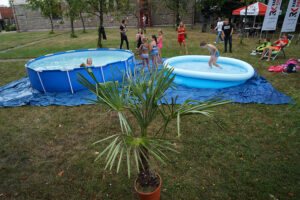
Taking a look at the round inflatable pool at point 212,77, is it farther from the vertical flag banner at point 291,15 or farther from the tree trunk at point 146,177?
the vertical flag banner at point 291,15

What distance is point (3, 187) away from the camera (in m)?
3.25

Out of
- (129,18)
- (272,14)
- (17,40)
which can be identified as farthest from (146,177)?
(129,18)

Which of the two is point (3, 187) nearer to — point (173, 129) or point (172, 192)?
point (172, 192)

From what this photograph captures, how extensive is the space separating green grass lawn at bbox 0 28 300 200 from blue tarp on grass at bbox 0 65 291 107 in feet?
1.61

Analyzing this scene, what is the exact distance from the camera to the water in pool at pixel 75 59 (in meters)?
9.77

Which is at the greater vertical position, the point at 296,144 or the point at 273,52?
Result: the point at 273,52

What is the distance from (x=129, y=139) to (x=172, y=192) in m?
1.68

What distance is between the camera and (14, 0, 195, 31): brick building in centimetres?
2781

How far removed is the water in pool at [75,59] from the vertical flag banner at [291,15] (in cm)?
1015

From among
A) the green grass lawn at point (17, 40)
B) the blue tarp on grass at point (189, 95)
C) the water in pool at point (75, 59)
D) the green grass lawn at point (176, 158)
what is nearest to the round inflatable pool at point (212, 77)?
the blue tarp on grass at point (189, 95)

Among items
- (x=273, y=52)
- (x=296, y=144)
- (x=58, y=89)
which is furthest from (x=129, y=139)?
(x=273, y=52)

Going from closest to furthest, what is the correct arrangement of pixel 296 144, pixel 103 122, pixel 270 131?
pixel 296 144, pixel 270 131, pixel 103 122

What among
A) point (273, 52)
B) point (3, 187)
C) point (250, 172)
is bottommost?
point (3, 187)

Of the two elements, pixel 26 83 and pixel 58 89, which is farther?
pixel 26 83
